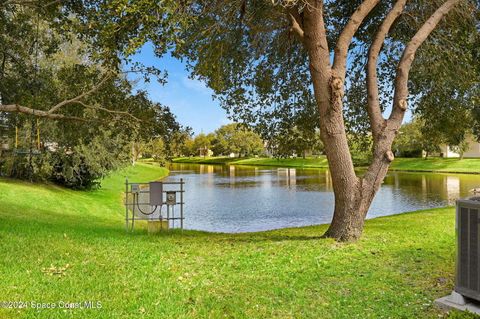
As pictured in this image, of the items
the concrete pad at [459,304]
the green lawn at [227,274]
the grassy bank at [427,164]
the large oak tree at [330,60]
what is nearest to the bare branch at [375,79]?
the large oak tree at [330,60]

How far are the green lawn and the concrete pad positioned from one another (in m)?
0.13

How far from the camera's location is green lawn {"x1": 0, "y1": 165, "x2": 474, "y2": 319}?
430cm

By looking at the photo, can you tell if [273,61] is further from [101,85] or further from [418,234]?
[418,234]

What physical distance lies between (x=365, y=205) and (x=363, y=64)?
18.1 feet

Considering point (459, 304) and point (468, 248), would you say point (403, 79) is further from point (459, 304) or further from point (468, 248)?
point (459, 304)

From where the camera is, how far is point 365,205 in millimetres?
7879

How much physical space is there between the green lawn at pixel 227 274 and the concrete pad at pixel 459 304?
133 millimetres

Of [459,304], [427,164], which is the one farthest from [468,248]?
[427,164]

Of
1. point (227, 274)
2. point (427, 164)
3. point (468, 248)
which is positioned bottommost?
point (227, 274)

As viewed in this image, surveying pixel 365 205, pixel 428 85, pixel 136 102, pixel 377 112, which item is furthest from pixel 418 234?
pixel 136 102

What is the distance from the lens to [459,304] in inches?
164

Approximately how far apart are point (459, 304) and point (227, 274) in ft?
8.94

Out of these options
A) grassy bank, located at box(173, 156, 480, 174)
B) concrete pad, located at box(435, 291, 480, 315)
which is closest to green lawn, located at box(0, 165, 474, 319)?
concrete pad, located at box(435, 291, 480, 315)

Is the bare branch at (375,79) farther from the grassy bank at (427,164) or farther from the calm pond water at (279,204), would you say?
the grassy bank at (427,164)
